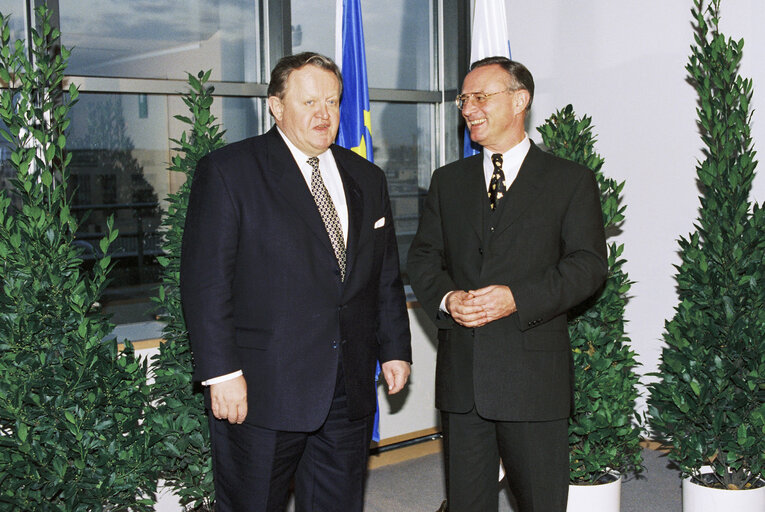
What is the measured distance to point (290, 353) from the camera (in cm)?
228

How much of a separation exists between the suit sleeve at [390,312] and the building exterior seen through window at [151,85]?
1762mm

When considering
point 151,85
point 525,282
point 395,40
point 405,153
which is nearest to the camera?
point 525,282

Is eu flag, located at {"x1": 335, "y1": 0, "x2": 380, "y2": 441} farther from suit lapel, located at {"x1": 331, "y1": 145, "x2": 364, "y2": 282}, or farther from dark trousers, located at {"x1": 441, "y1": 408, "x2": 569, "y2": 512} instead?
suit lapel, located at {"x1": 331, "y1": 145, "x2": 364, "y2": 282}

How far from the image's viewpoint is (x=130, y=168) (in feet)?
15.3

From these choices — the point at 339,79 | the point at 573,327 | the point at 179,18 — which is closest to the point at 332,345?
the point at 339,79

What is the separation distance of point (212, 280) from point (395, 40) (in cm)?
374

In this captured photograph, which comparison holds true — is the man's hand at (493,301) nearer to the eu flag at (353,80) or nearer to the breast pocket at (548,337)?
the breast pocket at (548,337)

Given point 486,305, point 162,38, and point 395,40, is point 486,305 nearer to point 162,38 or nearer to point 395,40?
point 162,38

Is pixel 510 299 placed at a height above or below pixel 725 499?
above

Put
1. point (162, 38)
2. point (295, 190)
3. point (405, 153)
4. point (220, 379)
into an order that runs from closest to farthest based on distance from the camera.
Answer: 1. point (220, 379)
2. point (295, 190)
3. point (162, 38)
4. point (405, 153)

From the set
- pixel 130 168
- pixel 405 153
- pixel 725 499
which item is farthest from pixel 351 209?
pixel 405 153

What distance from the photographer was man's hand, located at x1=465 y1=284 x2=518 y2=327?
2.49 metres

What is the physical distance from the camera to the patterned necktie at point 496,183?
268 centimetres

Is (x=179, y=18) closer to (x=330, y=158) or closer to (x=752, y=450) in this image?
(x=330, y=158)
